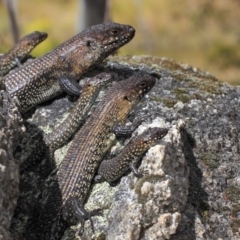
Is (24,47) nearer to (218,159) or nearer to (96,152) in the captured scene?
(96,152)

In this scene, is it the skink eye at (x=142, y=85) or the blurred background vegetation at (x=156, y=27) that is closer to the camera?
the skink eye at (x=142, y=85)

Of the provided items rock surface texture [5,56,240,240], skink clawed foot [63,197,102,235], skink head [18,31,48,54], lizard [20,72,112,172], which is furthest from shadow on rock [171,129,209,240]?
skink head [18,31,48,54]

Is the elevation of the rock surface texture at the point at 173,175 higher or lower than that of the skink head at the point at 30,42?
lower

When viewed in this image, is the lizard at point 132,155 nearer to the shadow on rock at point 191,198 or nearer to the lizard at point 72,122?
the shadow on rock at point 191,198

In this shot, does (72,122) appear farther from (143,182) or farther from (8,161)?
(8,161)

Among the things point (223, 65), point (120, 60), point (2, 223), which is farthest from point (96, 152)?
point (223, 65)

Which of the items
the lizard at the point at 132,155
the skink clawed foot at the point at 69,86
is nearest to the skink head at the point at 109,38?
the skink clawed foot at the point at 69,86

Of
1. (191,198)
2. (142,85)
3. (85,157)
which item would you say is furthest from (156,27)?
(191,198)
